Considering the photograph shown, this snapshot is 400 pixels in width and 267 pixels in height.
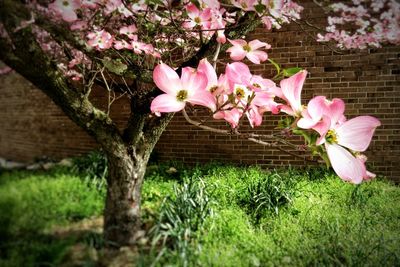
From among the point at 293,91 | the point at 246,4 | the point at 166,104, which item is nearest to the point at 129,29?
the point at 246,4

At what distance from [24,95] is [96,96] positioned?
655mm

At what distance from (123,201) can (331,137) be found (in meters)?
1.32

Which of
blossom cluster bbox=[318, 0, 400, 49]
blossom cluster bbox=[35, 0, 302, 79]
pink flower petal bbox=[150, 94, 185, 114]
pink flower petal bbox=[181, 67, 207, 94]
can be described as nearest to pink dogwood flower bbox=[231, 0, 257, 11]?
blossom cluster bbox=[35, 0, 302, 79]

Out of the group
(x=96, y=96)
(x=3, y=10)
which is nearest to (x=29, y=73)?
(x=3, y=10)

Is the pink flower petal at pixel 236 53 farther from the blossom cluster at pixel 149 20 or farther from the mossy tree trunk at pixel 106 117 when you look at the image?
the mossy tree trunk at pixel 106 117

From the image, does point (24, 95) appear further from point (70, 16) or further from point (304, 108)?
point (304, 108)

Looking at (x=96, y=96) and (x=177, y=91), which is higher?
(x=96, y=96)

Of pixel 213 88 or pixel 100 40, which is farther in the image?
pixel 100 40

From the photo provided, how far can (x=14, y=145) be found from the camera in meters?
2.61

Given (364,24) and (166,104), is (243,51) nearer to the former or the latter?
(166,104)

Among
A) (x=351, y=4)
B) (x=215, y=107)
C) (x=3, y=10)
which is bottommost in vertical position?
(x=215, y=107)

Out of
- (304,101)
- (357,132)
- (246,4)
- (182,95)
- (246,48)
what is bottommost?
(357,132)

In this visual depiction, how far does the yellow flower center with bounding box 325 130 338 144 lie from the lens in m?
1.35

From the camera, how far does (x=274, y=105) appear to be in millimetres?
1539
